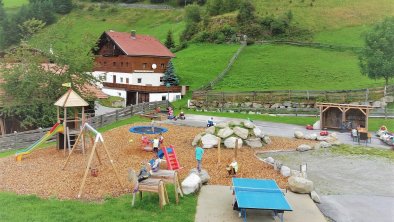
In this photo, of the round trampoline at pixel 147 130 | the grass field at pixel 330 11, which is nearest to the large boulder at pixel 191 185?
the round trampoline at pixel 147 130

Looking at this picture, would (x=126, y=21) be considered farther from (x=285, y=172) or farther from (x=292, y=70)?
(x=285, y=172)

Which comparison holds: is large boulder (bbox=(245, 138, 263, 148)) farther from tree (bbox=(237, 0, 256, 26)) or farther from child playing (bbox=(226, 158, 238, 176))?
tree (bbox=(237, 0, 256, 26))

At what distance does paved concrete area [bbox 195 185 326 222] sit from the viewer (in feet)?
44.8

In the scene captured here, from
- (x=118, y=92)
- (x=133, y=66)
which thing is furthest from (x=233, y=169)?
(x=133, y=66)

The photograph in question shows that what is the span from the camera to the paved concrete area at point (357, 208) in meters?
14.2

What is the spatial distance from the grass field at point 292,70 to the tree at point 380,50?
293 inches

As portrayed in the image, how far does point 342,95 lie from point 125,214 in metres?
39.2

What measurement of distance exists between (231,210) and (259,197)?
1.14m

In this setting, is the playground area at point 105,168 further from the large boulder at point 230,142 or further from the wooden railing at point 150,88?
the wooden railing at point 150,88

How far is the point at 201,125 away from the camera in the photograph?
117 feet

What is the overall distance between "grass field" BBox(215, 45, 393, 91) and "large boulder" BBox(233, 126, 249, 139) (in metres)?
30.0

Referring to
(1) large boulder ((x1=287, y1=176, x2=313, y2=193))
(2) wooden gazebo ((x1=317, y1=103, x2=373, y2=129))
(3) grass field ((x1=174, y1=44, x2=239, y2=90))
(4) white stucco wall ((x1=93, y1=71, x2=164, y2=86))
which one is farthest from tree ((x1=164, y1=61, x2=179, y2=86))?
(1) large boulder ((x1=287, y1=176, x2=313, y2=193))

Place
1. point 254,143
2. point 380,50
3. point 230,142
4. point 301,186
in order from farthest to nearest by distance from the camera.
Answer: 1. point 380,50
2. point 254,143
3. point 230,142
4. point 301,186

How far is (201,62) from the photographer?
7050 centimetres
